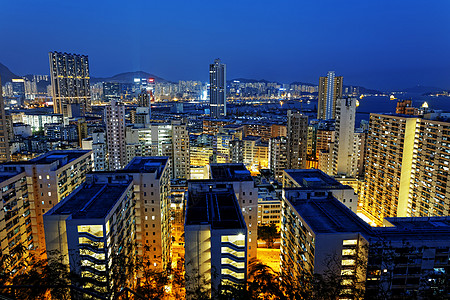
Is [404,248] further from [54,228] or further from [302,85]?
[302,85]

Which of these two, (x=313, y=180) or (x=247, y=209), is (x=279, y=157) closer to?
(x=313, y=180)

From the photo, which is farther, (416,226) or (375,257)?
(416,226)

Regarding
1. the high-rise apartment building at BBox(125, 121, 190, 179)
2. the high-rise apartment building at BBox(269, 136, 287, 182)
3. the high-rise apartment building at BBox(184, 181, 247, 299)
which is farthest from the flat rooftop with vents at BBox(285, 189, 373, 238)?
the high-rise apartment building at BBox(125, 121, 190, 179)

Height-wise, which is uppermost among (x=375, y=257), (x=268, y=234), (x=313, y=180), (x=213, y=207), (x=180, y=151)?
(x=213, y=207)

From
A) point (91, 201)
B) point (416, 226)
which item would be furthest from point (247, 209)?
point (91, 201)

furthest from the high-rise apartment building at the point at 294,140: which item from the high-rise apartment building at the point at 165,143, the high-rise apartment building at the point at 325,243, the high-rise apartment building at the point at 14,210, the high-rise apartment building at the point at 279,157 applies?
the high-rise apartment building at the point at 14,210

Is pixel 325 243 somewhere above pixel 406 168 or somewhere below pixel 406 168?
below

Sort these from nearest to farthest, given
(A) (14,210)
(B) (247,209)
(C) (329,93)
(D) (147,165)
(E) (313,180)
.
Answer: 1. (A) (14,210)
2. (B) (247,209)
3. (D) (147,165)
4. (E) (313,180)
5. (C) (329,93)

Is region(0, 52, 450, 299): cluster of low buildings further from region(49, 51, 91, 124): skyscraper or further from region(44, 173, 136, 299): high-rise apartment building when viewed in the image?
region(49, 51, 91, 124): skyscraper
